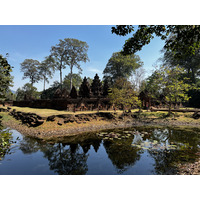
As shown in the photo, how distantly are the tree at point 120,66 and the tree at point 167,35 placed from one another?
33.2 metres

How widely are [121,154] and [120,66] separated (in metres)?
36.7

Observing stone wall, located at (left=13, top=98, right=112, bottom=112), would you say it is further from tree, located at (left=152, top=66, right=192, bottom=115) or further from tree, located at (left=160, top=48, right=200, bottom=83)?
tree, located at (left=160, top=48, right=200, bottom=83)

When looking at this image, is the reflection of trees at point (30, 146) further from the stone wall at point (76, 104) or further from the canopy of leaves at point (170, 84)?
the canopy of leaves at point (170, 84)

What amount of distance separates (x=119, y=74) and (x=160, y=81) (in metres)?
22.6

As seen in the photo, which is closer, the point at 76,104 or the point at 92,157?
the point at 92,157

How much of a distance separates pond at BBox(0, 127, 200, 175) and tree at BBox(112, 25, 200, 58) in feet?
16.9

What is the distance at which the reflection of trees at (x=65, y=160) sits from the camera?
5.54 meters

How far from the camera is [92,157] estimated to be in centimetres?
692

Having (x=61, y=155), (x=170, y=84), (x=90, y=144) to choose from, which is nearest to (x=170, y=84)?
(x=170, y=84)

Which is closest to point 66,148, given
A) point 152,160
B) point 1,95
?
point 152,160

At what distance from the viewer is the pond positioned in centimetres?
544

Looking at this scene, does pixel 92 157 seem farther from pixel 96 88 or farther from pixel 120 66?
pixel 120 66

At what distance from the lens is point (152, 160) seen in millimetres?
6305

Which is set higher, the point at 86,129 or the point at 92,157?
the point at 86,129
